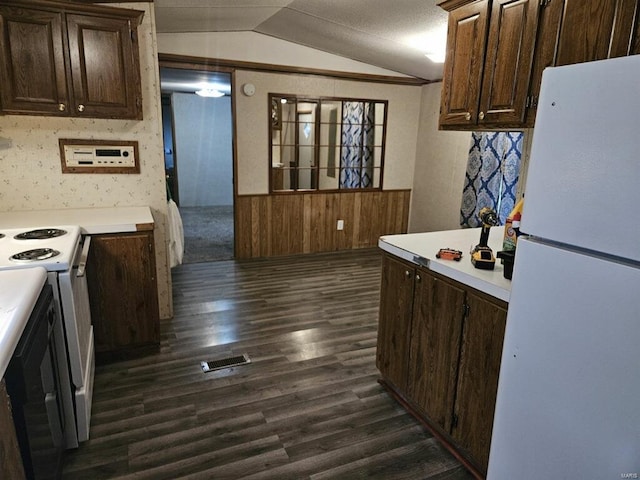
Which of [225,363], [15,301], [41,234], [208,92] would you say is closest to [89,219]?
[41,234]

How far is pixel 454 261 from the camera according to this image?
1.89 meters

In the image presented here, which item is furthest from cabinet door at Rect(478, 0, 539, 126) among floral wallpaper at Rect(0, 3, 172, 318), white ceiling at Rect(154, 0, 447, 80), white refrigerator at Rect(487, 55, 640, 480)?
floral wallpaper at Rect(0, 3, 172, 318)

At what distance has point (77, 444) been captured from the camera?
1917 millimetres

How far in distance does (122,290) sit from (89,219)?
0.51 m

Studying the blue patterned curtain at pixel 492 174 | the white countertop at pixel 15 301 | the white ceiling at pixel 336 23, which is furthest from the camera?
the blue patterned curtain at pixel 492 174

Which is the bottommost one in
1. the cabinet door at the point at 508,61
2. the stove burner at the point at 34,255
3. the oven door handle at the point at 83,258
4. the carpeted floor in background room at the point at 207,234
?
the carpeted floor in background room at the point at 207,234

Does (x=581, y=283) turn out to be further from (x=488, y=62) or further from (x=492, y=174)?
(x=492, y=174)

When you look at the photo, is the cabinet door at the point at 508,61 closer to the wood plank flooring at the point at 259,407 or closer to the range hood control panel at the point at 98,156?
the wood plank flooring at the point at 259,407

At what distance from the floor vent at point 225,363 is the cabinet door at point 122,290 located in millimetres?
447

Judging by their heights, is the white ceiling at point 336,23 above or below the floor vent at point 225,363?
above

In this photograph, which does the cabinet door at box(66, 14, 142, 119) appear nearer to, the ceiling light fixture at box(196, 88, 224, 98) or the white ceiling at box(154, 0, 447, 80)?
the white ceiling at box(154, 0, 447, 80)

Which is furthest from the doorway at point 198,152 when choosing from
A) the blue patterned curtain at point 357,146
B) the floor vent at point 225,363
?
the floor vent at point 225,363

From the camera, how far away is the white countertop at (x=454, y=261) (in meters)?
1.62

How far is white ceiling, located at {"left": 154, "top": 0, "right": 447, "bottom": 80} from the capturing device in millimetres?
3240
